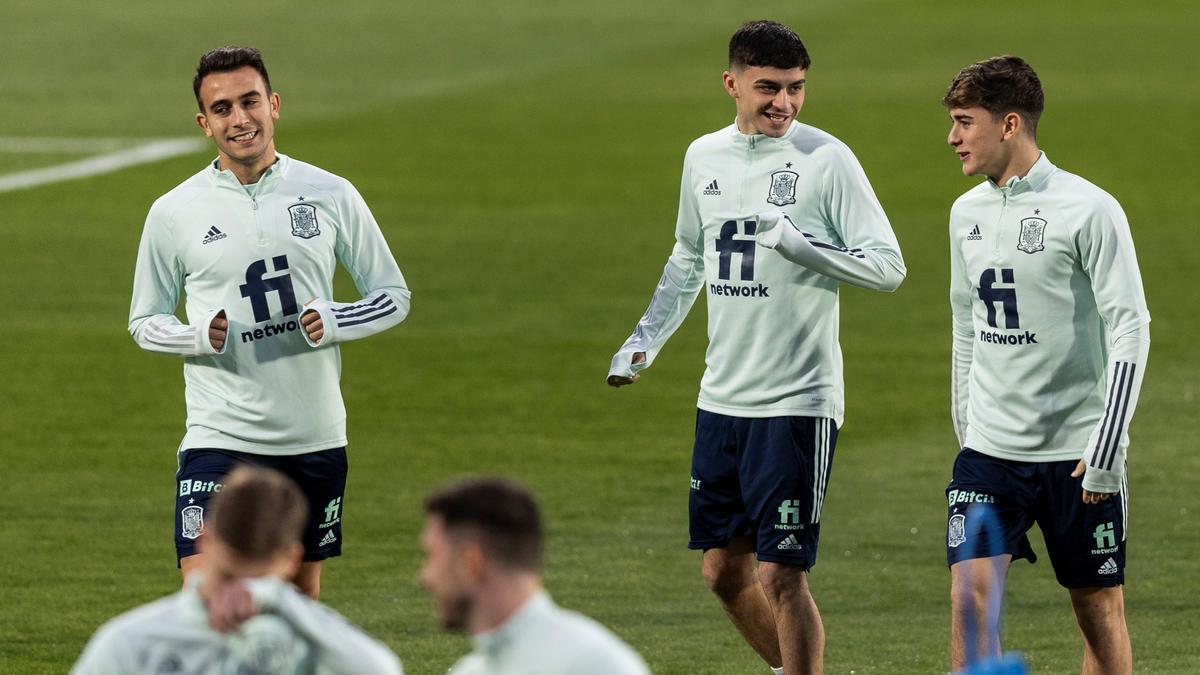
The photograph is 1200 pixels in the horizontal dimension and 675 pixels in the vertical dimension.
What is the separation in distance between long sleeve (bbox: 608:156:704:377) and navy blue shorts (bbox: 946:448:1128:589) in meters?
1.47

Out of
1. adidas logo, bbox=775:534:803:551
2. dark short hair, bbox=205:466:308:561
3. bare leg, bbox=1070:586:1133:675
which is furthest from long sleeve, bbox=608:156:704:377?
dark short hair, bbox=205:466:308:561

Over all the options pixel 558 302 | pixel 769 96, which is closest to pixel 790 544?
pixel 769 96

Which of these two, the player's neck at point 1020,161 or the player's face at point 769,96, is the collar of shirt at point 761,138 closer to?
the player's face at point 769,96

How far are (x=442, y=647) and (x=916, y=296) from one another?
12.3m

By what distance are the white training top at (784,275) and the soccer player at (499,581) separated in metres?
3.47

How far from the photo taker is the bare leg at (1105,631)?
292 inches

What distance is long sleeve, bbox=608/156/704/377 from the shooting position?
27.3 ft

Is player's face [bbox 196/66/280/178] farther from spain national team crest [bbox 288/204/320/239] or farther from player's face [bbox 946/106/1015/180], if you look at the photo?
player's face [bbox 946/106/1015/180]

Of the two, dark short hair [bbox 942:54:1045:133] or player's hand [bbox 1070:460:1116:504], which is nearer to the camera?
player's hand [bbox 1070:460:1116:504]

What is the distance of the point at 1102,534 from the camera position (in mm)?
7355

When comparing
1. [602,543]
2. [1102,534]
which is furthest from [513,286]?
[1102,534]

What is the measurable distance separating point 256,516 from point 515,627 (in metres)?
0.63

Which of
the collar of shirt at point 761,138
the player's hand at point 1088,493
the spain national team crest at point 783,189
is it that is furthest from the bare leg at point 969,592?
the collar of shirt at point 761,138

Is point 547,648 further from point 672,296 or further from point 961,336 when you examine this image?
point 672,296
